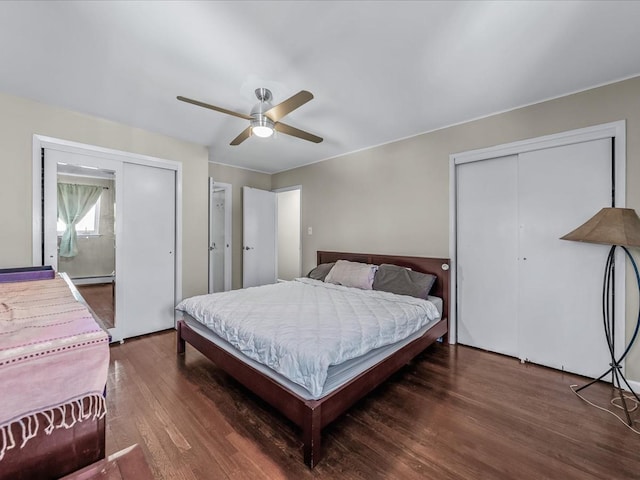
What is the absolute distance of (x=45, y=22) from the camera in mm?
1826

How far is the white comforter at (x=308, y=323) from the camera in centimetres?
168

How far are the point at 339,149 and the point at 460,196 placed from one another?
1792mm

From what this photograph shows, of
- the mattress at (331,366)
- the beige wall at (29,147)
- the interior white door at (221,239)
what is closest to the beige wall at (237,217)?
the interior white door at (221,239)

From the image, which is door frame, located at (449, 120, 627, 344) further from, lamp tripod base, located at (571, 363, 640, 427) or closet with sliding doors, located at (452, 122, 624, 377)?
lamp tripod base, located at (571, 363, 640, 427)

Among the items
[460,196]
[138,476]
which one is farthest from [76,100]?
[460,196]

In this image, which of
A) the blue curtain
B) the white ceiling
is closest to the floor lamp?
the white ceiling

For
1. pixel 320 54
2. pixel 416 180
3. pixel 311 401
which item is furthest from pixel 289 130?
pixel 311 401

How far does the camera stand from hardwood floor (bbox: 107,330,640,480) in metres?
1.51

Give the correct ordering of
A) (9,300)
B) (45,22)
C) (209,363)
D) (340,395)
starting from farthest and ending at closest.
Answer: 1. (209,363)
2. (45,22)
3. (340,395)
4. (9,300)

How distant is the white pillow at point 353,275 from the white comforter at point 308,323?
200mm

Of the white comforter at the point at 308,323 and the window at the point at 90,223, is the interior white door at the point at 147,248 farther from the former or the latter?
the white comforter at the point at 308,323

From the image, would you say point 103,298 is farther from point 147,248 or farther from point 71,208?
point 71,208

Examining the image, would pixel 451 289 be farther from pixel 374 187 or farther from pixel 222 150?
pixel 222 150

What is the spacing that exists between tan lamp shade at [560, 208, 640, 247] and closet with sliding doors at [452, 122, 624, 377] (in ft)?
1.05
